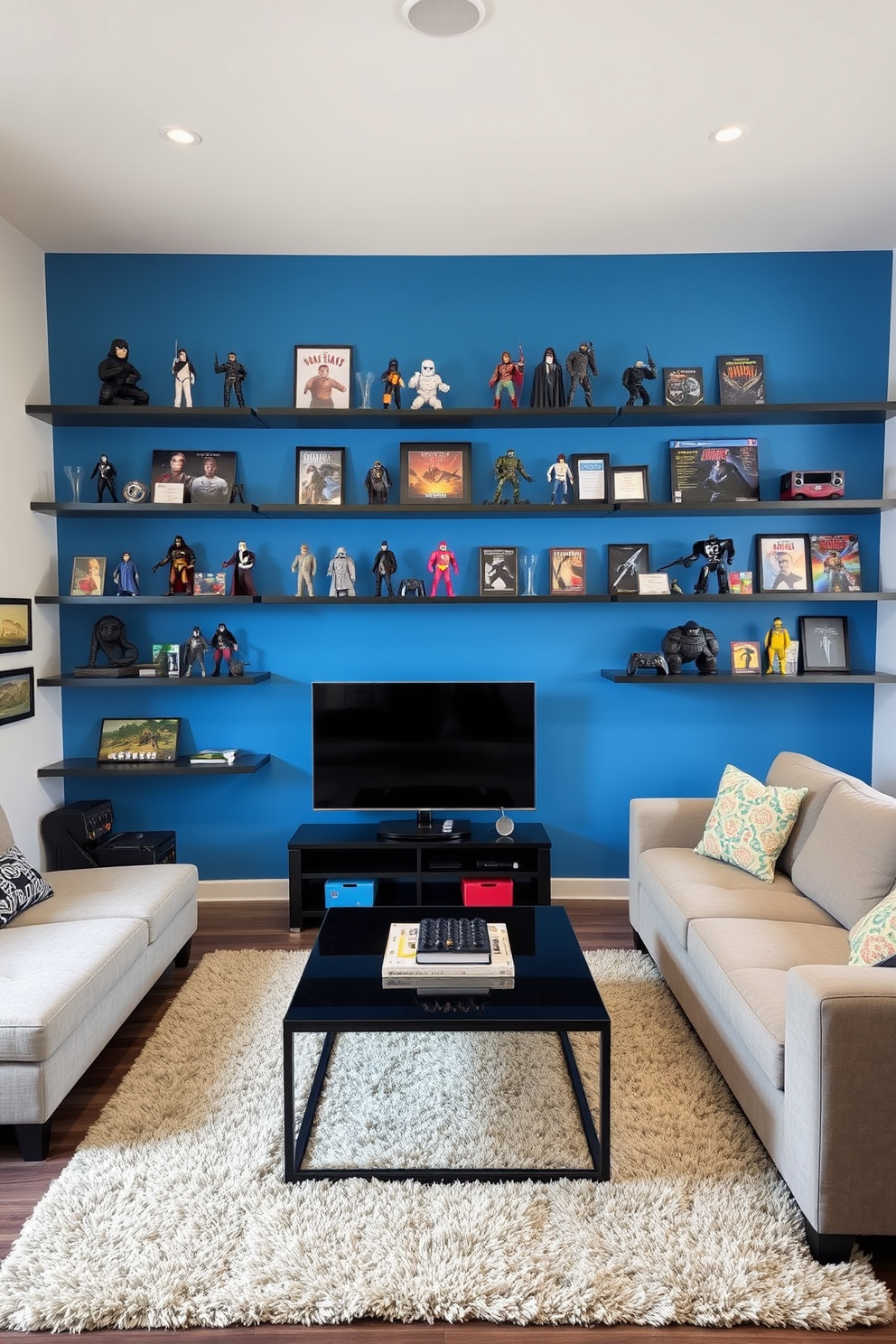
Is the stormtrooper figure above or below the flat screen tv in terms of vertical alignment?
above

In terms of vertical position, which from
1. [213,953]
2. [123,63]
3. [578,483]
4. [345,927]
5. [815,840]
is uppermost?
[123,63]

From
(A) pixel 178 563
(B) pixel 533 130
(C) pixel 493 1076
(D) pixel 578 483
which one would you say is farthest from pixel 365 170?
(C) pixel 493 1076

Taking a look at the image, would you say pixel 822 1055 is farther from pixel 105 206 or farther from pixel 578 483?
pixel 105 206

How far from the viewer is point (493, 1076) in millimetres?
2670

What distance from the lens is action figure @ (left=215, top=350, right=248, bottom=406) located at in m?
3.96

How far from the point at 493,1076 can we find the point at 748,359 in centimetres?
325

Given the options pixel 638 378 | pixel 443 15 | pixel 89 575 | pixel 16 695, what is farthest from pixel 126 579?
pixel 443 15

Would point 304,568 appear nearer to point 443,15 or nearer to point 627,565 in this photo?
point 627,565

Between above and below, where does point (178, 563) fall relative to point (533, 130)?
below

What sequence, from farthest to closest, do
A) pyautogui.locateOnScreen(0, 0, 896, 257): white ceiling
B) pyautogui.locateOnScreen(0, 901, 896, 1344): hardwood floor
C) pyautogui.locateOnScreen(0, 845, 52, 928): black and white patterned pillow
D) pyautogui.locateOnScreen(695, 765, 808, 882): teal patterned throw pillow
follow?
pyautogui.locateOnScreen(695, 765, 808, 882): teal patterned throw pillow < pyautogui.locateOnScreen(0, 845, 52, 928): black and white patterned pillow < pyautogui.locateOnScreen(0, 0, 896, 257): white ceiling < pyautogui.locateOnScreen(0, 901, 896, 1344): hardwood floor

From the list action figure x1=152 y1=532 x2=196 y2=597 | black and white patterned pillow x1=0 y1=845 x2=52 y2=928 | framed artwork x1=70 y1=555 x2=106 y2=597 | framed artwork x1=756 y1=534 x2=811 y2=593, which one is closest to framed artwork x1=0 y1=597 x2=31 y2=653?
framed artwork x1=70 y1=555 x2=106 y2=597

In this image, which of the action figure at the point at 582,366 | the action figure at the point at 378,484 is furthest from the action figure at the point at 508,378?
the action figure at the point at 378,484

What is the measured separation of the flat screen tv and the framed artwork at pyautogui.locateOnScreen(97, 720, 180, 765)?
712mm

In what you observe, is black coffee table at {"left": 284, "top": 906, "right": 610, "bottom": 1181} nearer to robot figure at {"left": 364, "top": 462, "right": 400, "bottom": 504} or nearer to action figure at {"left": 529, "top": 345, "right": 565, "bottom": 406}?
robot figure at {"left": 364, "top": 462, "right": 400, "bottom": 504}
